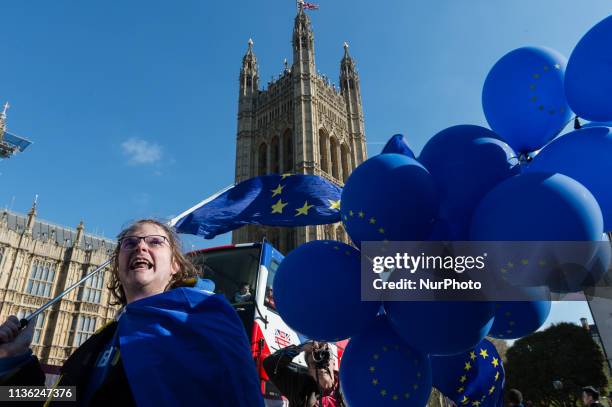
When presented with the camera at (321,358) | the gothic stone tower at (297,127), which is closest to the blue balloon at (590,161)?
the camera at (321,358)

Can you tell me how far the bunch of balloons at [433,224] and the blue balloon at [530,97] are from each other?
0.22ft

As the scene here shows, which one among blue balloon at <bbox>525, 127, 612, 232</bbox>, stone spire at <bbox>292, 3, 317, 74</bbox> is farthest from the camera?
stone spire at <bbox>292, 3, 317, 74</bbox>

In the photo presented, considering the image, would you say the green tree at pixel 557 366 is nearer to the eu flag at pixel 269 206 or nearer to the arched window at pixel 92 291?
the eu flag at pixel 269 206

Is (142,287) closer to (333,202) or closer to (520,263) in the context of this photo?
(520,263)

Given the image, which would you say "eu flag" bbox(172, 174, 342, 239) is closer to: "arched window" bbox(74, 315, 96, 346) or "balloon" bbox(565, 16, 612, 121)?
"balloon" bbox(565, 16, 612, 121)

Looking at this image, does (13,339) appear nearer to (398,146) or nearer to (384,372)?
(384,372)

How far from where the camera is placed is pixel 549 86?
320cm

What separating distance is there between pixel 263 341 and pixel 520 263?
418 centimetres

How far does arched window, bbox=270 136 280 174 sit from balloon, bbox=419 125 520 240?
3498cm

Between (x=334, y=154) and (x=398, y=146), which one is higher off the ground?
(x=334, y=154)

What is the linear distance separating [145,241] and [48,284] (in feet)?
123

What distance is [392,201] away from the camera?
2.55m

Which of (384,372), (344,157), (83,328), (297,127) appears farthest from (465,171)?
(344,157)

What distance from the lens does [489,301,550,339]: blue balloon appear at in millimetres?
2903
